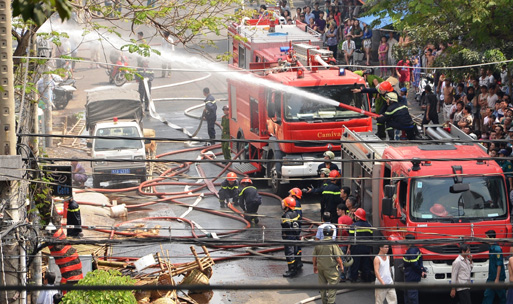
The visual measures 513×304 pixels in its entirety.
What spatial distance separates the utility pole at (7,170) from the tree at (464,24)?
10612 mm

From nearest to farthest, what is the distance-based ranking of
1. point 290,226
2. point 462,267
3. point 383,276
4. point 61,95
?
point 462,267 → point 383,276 → point 290,226 → point 61,95

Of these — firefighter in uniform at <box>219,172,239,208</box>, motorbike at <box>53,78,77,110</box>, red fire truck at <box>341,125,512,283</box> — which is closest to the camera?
red fire truck at <box>341,125,512,283</box>

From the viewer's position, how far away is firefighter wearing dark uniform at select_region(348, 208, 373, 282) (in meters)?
14.1

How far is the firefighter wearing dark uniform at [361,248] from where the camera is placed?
14086 mm

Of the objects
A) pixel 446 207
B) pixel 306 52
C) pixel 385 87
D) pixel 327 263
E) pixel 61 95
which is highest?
pixel 306 52

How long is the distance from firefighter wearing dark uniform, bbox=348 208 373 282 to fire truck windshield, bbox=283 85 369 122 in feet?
16.0

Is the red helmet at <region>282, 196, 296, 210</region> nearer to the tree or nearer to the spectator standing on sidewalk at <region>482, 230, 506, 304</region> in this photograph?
the spectator standing on sidewalk at <region>482, 230, 506, 304</region>

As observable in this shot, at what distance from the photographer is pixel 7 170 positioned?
1002cm

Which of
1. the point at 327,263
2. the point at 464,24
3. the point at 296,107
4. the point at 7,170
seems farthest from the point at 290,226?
the point at 464,24

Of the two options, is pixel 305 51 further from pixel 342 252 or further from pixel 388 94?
pixel 342 252

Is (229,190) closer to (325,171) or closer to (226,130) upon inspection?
(325,171)

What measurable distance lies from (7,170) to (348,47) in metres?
22.5

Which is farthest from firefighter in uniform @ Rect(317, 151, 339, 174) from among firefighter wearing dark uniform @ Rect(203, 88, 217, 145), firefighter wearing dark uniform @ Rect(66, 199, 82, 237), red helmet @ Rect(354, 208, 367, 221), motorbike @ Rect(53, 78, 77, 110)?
motorbike @ Rect(53, 78, 77, 110)

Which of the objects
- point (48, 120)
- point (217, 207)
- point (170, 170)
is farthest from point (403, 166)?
point (48, 120)
